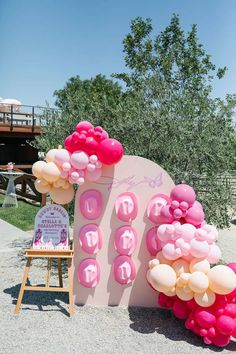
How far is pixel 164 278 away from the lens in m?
4.30

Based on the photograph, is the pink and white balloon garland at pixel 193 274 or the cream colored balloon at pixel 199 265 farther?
the cream colored balloon at pixel 199 265

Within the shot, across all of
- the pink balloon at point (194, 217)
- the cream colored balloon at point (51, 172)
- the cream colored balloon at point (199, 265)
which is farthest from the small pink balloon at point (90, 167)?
the cream colored balloon at point (199, 265)

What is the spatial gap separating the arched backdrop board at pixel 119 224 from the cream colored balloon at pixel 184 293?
2.72 ft

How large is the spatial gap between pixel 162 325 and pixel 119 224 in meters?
1.38

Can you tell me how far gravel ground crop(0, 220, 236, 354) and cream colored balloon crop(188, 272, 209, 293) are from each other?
66 cm

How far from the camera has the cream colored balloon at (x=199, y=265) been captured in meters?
4.28

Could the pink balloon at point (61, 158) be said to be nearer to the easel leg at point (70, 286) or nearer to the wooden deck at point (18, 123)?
the easel leg at point (70, 286)

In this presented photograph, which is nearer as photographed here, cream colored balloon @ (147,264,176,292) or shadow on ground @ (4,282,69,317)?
cream colored balloon @ (147,264,176,292)

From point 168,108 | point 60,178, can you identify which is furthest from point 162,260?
point 168,108

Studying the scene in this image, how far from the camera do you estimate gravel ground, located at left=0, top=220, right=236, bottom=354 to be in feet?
13.4

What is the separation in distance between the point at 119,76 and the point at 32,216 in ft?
18.8

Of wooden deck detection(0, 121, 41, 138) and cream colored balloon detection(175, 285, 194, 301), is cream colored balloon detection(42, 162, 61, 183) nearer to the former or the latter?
cream colored balloon detection(175, 285, 194, 301)

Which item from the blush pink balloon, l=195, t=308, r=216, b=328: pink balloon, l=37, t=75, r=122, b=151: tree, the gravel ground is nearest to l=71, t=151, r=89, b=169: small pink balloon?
the blush pink balloon

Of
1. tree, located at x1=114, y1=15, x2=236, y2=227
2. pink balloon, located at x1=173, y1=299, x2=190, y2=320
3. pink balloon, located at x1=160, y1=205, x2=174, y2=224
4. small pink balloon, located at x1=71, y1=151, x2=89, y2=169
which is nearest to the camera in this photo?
pink balloon, located at x1=173, y1=299, x2=190, y2=320
